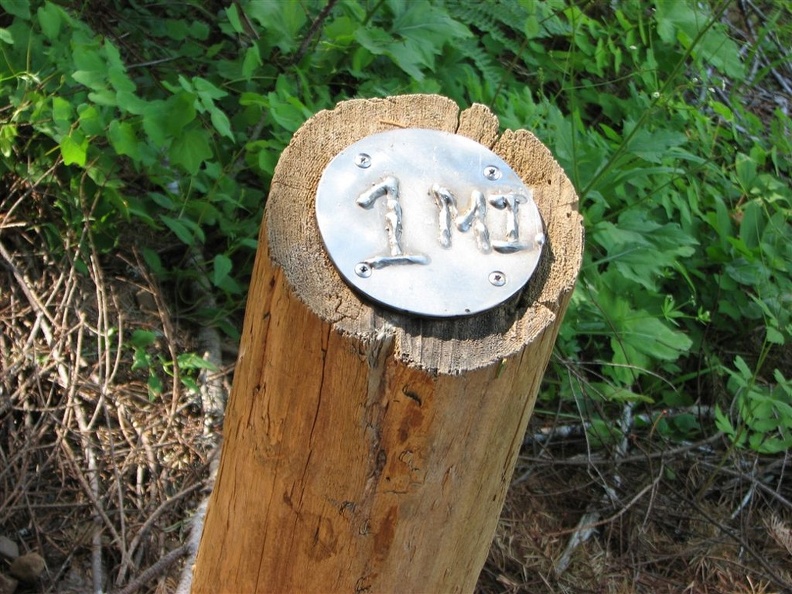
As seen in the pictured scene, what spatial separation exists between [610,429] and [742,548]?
63cm

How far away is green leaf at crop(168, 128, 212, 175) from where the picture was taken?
2.52 metres

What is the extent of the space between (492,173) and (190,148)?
1.25 m

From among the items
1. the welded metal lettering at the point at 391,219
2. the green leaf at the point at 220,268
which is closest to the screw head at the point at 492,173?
the welded metal lettering at the point at 391,219

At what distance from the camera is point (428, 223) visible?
150 cm

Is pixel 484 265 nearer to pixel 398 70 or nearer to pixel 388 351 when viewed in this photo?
pixel 388 351

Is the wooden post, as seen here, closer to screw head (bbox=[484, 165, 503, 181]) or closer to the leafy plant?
screw head (bbox=[484, 165, 503, 181])

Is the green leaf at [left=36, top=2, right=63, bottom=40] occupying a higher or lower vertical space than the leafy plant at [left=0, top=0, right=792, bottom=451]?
higher

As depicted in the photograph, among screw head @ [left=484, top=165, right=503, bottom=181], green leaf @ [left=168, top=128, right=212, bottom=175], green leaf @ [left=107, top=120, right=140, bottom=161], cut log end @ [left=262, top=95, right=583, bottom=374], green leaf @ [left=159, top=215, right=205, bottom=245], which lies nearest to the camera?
cut log end @ [left=262, top=95, right=583, bottom=374]

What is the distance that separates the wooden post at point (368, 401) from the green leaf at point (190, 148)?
1.02 m

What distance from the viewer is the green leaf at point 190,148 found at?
8.25 feet

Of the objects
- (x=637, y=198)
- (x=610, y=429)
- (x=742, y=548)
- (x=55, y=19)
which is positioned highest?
(x=55, y=19)

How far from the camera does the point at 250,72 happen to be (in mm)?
2918

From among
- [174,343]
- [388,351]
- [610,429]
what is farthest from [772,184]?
[388,351]

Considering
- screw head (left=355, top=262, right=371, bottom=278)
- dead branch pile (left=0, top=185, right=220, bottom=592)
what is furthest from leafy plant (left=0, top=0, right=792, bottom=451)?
screw head (left=355, top=262, right=371, bottom=278)
